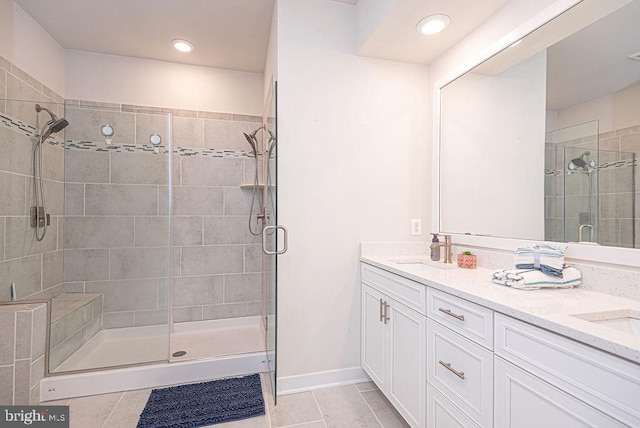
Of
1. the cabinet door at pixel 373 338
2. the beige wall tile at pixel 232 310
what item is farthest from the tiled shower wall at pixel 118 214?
the cabinet door at pixel 373 338

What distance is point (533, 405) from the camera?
0.89m

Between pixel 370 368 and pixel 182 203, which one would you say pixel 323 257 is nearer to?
pixel 370 368

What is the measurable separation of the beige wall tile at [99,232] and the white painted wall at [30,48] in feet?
3.94

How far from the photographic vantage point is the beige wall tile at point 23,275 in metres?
1.97

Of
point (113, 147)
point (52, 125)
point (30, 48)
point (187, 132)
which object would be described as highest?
point (30, 48)

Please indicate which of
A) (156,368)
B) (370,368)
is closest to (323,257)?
(370,368)

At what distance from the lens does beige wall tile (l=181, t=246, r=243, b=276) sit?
3.04 m

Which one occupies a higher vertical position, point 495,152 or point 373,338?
point 495,152

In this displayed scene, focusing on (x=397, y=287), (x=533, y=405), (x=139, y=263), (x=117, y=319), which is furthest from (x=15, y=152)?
(x=533, y=405)

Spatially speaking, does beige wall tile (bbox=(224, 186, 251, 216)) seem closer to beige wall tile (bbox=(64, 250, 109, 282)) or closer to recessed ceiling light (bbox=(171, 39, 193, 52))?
beige wall tile (bbox=(64, 250, 109, 282))

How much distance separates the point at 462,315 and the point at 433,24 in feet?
5.56

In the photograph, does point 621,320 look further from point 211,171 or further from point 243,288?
point 211,171

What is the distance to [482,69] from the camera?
→ 1880mm

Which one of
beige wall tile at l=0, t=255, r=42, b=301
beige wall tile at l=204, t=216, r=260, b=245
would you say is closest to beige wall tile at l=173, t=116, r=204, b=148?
beige wall tile at l=204, t=216, r=260, b=245
